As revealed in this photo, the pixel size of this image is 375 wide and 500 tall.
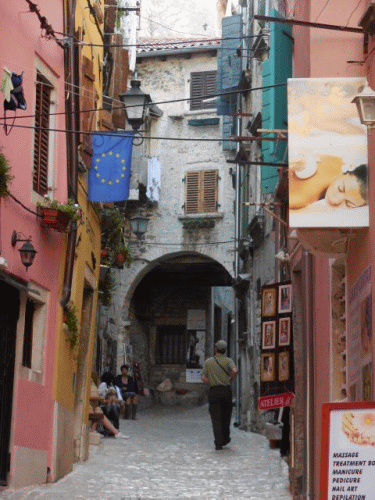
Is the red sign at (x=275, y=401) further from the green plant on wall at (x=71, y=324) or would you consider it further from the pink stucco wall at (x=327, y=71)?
the green plant on wall at (x=71, y=324)

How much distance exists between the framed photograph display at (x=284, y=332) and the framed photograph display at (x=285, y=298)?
0.40ft

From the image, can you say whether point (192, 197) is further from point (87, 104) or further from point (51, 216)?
point (51, 216)

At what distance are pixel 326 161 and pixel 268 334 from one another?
5175 millimetres

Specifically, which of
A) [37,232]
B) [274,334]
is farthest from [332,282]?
[37,232]

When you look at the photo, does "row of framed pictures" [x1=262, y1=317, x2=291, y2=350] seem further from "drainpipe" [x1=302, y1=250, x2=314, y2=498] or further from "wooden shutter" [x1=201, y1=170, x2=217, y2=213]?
"wooden shutter" [x1=201, y1=170, x2=217, y2=213]

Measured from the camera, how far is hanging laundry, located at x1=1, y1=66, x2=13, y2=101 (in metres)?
11.3

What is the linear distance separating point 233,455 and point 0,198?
23.8 ft

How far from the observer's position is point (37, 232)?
13203 mm

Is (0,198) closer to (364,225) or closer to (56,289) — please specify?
(56,289)

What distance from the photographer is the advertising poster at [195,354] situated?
122ft

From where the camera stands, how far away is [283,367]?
13625mm

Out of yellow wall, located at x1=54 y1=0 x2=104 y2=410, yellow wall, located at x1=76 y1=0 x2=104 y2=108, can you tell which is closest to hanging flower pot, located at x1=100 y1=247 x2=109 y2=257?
yellow wall, located at x1=54 y1=0 x2=104 y2=410

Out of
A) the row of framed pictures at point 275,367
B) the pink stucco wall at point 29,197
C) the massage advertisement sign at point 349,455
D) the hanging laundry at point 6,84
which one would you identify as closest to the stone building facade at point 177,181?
the pink stucco wall at point 29,197

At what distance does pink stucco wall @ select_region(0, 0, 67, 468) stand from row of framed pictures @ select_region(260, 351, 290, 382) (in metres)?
2.64
